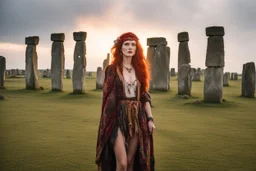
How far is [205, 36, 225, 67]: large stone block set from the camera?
14977mm

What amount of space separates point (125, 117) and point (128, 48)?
0.95 m

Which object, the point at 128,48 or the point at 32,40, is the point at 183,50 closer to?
the point at 32,40

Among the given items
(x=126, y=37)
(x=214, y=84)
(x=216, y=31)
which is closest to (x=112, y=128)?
(x=126, y=37)

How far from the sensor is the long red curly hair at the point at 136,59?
4.47 meters

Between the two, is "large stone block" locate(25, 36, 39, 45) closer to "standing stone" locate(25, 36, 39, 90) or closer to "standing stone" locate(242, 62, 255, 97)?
"standing stone" locate(25, 36, 39, 90)

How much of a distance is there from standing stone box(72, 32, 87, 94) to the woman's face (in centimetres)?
1472

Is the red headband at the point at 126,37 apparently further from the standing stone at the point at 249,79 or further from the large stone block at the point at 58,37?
the large stone block at the point at 58,37

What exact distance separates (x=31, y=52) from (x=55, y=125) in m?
13.1

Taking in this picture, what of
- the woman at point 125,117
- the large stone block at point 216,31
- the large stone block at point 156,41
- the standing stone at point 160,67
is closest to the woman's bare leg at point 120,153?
the woman at point 125,117

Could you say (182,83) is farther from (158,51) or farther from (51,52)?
(51,52)

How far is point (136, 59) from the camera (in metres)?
4.59

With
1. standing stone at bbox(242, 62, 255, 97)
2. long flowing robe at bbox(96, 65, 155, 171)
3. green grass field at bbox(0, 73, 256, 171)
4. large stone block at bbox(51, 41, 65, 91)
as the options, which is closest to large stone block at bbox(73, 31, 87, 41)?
large stone block at bbox(51, 41, 65, 91)

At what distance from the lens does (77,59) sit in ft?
63.0

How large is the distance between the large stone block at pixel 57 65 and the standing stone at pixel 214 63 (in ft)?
30.1
